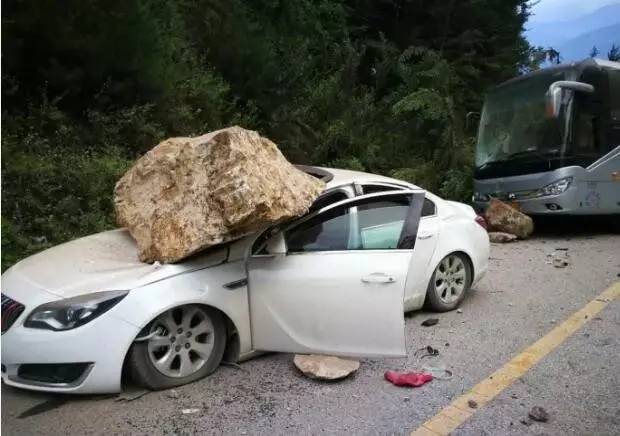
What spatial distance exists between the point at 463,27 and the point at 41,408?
54.6 feet

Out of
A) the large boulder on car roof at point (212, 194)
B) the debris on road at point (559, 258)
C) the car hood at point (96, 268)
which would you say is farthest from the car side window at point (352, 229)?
the debris on road at point (559, 258)

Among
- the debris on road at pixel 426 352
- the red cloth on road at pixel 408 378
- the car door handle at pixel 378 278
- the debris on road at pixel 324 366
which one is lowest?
the debris on road at pixel 426 352

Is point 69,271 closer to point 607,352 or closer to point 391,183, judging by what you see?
point 391,183

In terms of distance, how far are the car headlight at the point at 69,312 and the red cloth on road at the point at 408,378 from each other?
1.91m

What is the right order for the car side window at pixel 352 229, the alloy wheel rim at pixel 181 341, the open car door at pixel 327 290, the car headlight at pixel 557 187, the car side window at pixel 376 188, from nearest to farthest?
the alloy wheel rim at pixel 181 341 < the open car door at pixel 327 290 < the car side window at pixel 352 229 < the car side window at pixel 376 188 < the car headlight at pixel 557 187

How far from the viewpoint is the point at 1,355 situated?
3.52 meters

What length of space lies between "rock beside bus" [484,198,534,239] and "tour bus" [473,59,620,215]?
0.22m

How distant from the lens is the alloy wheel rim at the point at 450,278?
17.7ft

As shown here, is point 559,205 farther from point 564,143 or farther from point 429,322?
point 429,322

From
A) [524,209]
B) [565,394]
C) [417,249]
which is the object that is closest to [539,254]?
[524,209]

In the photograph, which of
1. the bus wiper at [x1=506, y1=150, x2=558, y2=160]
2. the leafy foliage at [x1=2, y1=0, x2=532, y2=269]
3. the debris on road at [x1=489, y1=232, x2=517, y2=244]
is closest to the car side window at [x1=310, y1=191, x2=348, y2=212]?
the leafy foliage at [x1=2, y1=0, x2=532, y2=269]

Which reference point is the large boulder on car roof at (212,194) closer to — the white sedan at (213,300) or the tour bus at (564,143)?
the white sedan at (213,300)

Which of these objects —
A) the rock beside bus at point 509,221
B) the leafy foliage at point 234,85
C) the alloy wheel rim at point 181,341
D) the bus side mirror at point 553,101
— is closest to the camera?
the alloy wheel rim at point 181,341

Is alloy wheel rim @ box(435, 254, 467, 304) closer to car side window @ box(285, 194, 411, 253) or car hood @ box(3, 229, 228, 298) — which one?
car side window @ box(285, 194, 411, 253)
